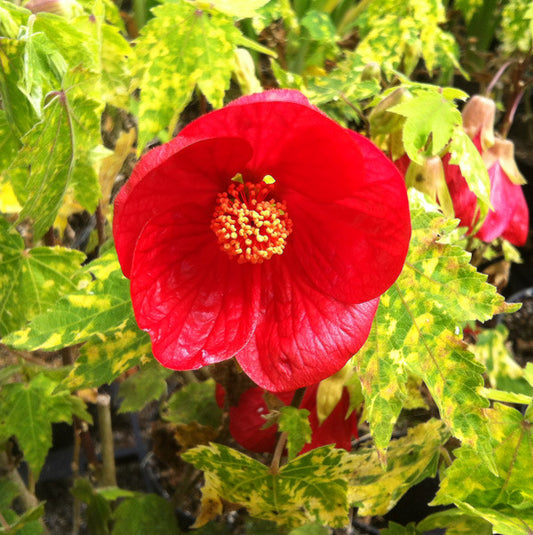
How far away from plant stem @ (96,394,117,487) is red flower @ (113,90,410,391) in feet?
1.34

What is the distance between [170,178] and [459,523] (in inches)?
16.3

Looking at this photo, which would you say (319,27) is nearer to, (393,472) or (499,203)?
(499,203)

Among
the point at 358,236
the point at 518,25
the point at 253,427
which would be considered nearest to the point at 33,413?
the point at 253,427

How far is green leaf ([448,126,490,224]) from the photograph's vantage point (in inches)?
19.5

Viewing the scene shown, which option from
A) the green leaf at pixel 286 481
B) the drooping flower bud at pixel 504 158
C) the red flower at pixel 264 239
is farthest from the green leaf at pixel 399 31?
the green leaf at pixel 286 481

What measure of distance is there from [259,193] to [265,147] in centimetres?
6

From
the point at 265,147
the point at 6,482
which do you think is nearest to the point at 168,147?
the point at 265,147

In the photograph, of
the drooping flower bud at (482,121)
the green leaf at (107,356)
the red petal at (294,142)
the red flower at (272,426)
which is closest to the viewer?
the red petal at (294,142)

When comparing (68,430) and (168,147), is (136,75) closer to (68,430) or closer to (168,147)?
(168,147)

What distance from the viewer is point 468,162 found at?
50 cm

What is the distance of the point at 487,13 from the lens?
1278 mm

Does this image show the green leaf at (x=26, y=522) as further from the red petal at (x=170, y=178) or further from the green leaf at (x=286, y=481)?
the red petal at (x=170, y=178)

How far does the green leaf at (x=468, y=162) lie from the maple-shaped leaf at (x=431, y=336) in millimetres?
59

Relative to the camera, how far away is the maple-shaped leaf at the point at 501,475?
497 mm
